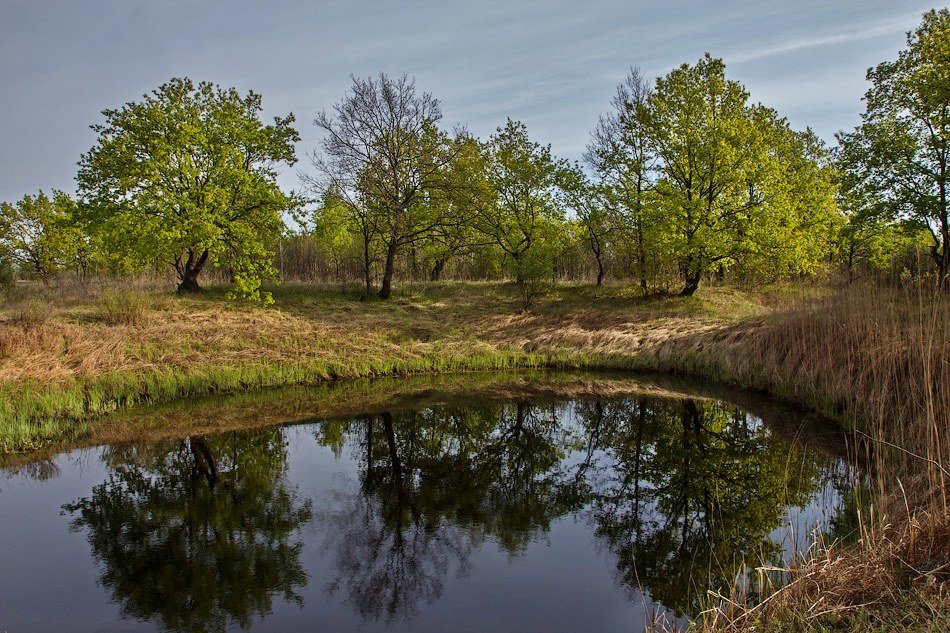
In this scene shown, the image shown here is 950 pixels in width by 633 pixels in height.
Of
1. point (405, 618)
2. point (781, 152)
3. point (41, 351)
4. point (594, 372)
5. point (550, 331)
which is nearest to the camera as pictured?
point (405, 618)

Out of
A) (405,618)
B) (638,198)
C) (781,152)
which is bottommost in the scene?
(405,618)

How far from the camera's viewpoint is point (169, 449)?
1067 cm

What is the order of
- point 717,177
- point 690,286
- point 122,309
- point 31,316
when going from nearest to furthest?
point 31,316 → point 122,309 → point 717,177 → point 690,286

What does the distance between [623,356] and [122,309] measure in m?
17.8

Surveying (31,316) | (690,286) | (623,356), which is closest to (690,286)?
(690,286)

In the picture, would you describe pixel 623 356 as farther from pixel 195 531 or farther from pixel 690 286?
pixel 195 531

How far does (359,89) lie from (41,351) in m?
16.7

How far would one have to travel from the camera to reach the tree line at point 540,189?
20.2 m

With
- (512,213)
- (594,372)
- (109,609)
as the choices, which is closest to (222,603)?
(109,609)

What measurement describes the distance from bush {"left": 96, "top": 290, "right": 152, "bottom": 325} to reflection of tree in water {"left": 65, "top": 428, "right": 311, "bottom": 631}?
9.39 m

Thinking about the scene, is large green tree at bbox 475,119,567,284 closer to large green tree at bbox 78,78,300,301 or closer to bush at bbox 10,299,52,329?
large green tree at bbox 78,78,300,301

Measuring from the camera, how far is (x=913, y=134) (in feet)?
64.1

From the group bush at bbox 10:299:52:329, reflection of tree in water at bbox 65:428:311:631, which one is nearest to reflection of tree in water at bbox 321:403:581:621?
reflection of tree in water at bbox 65:428:311:631

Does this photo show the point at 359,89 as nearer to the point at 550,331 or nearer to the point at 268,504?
the point at 550,331
